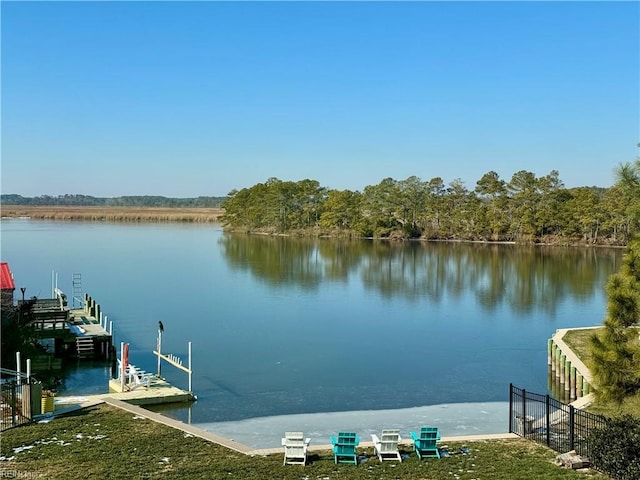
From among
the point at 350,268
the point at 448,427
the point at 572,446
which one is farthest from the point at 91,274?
the point at 572,446

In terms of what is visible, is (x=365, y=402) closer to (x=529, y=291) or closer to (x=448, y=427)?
(x=448, y=427)

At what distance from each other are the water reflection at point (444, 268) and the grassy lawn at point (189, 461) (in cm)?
2668

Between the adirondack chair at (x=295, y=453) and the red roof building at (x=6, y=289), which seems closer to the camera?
the adirondack chair at (x=295, y=453)

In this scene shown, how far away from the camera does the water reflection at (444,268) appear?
45.4m

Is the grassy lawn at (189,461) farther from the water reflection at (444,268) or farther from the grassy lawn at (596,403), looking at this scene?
the water reflection at (444,268)

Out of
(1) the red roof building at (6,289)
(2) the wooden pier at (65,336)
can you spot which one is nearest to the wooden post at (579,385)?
(2) the wooden pier at (65,336)

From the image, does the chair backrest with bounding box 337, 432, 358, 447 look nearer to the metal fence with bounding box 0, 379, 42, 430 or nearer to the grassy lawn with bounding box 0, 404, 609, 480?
the grassy lawn with bounding box 0, 404, 609, 480

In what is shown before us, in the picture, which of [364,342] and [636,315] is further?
[364,342]

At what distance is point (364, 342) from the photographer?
97.2 feet

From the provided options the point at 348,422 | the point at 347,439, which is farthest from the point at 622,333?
the point at 348,422

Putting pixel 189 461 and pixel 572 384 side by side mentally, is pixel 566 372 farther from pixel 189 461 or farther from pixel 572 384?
pixel 189 461

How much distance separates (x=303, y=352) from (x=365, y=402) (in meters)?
7.29

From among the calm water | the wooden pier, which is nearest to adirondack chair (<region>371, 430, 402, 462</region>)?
the calm water

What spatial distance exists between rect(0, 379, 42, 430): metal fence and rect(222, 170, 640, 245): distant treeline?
77796 millimetres
